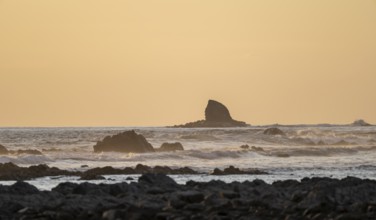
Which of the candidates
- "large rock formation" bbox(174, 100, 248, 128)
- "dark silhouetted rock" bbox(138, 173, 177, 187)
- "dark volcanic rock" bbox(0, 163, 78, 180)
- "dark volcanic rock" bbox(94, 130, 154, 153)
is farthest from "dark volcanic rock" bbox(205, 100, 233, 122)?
"dark silhouetted rock" bbox(138, 173, 177, 187)

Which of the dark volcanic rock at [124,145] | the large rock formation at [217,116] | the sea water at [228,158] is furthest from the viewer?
the large rock formation at [217,116]

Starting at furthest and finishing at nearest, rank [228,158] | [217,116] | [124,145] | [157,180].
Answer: [217,116], [124,145], [228,158], [157,180]

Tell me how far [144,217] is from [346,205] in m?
3.87

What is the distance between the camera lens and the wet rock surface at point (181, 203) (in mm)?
17312

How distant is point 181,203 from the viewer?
722 inches

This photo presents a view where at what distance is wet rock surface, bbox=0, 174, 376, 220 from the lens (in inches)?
682

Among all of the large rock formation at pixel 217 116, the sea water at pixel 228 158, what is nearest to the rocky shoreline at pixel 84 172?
the sea water at pixel 228 158

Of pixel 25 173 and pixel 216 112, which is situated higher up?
pixel 216 112

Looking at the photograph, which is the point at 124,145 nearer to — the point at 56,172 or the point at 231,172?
the point at 231,172

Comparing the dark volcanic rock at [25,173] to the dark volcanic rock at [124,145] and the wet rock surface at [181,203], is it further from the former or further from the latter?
the dark volcanic rock at [124,145]

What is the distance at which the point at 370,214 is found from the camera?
17.2 metres

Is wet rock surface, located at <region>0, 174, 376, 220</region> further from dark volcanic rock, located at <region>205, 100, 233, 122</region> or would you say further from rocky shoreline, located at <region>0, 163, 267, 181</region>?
dark volcanic rock, located at <region>205, 100, 233, 122</region>

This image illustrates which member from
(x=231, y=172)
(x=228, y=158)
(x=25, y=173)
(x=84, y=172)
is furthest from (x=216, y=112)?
(x=25, y=173)

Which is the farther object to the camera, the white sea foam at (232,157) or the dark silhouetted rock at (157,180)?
the white sea foam at (232,157)
